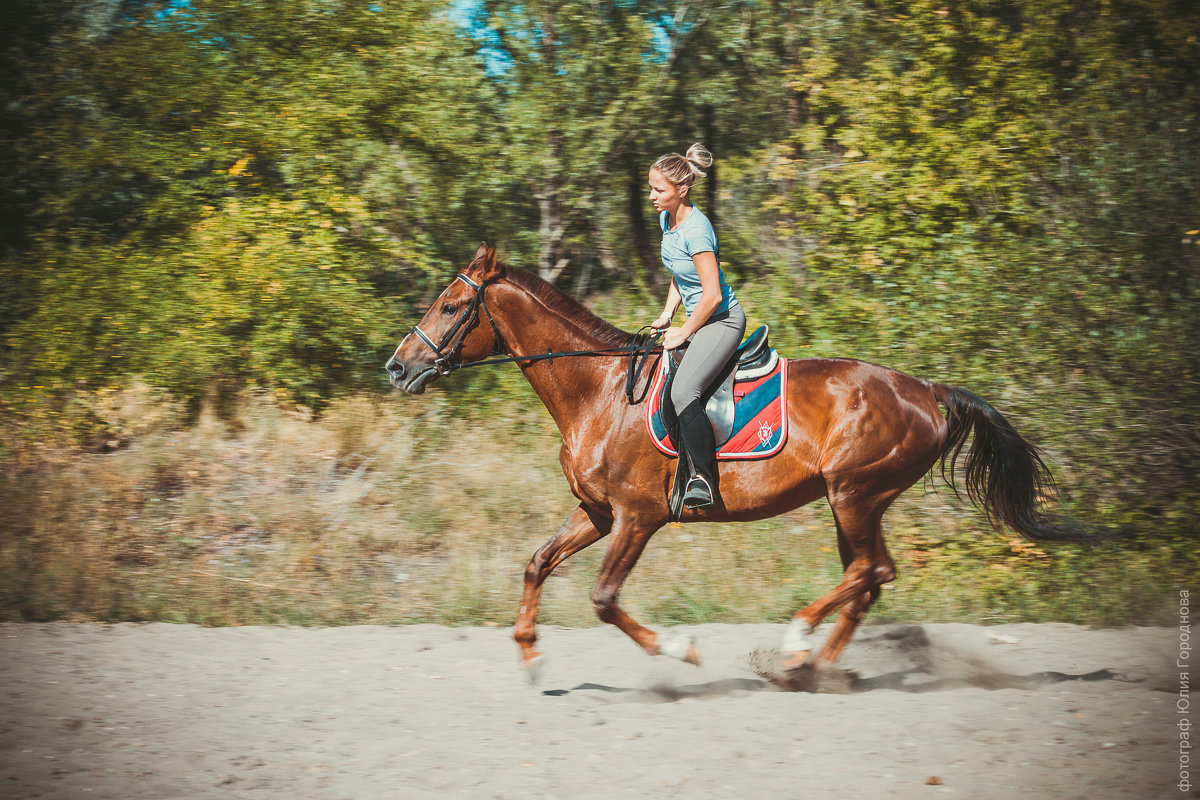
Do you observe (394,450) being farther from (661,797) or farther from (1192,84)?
(1192,84)

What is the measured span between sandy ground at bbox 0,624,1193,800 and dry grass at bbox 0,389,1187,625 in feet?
2.19

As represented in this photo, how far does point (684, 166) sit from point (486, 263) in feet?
4.36

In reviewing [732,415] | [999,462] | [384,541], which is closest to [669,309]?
[732,415]

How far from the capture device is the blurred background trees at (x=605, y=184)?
27.4ft

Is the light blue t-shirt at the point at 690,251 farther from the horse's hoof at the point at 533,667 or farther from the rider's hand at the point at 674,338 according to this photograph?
the horse's hoof at the point at 533,667

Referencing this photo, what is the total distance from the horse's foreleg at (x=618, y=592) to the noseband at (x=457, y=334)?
143 centimetres

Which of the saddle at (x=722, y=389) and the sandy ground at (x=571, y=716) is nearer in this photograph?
the sandy ground at (x=571, y=716)

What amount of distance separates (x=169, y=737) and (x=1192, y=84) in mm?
10503

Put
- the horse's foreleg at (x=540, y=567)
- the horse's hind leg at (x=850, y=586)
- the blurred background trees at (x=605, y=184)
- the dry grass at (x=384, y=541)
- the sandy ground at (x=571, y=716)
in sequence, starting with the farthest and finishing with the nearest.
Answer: the blurred background trees at (x=605, y=184), the dry grass at (x=384, y=541), the horse's foreleg at (x=540, y=567), the horse's hind leg at (x=850, y=586), the sandy ground at (x=571, y=716)

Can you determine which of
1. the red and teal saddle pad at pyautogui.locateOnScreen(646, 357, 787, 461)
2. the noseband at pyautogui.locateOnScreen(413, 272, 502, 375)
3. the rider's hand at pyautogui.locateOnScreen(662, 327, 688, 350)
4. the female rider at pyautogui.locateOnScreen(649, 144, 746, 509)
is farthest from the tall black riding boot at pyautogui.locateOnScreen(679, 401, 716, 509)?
the noseband at pyautogui.locateOnScreen(413, 272, 502, 375)

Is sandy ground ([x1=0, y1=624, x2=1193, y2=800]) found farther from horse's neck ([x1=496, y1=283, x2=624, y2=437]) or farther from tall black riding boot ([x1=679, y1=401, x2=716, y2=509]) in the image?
horse's neck ([x1=496, y1=283, x2=624, y2=437])

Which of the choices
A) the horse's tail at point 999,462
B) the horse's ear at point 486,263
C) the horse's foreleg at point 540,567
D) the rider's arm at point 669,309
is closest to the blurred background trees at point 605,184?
the horse's tail at point 999,462

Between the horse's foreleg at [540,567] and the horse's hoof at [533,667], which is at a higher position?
the horse's foreleg at [540,567]

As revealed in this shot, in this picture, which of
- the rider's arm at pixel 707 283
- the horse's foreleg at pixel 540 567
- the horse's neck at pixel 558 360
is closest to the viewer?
the rider's arm at pixel 707 283
